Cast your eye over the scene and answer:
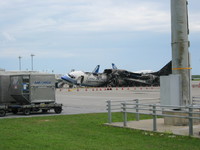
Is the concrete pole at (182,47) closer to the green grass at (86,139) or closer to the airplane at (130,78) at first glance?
the green grass at (86,139)

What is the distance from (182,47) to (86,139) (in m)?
5.52

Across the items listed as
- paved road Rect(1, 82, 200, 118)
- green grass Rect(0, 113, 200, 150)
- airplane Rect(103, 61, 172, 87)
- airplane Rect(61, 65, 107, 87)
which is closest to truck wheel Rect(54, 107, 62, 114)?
paved road Rect(1, 82, 200, 118)

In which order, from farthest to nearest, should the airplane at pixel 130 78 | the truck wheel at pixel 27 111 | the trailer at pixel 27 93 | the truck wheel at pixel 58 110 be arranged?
the airplane at pixel 130 78
the truck wheel at pixel 58 110
the trailer at pixel 27 93
the truck wheel at pixel 27 111

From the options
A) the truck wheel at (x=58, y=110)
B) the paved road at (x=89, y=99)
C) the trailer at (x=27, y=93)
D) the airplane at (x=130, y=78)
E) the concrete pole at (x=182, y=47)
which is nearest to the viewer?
the concrete pole at (x=182, y=47)

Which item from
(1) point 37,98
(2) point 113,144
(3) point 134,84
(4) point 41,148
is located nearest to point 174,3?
(2) point 113,144

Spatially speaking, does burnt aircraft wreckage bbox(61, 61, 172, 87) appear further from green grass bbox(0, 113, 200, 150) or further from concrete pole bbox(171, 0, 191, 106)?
green grass bbox(0, 113, 200, 150)

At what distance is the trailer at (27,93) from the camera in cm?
1992

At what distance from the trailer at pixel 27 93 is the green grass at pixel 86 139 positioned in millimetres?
6274

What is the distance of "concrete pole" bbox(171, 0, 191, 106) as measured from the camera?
13.8m

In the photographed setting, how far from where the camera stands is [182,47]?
13.8m

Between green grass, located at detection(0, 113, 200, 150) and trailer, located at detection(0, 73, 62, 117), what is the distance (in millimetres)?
6274

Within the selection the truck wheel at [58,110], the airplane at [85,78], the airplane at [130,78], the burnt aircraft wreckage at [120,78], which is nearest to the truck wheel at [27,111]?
the truck wheel at [58,110]

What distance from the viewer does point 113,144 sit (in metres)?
9.76

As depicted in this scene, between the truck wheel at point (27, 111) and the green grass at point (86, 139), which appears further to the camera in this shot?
the truck wheel at point (27, 111)
